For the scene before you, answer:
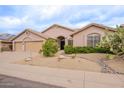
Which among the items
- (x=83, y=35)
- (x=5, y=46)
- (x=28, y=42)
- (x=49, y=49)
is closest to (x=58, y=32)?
(x=28, y=42)

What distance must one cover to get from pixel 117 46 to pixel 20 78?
28.4 feet

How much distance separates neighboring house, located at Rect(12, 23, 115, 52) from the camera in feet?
87.4

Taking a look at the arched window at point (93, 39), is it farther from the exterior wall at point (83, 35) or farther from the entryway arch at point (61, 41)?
the entryway arch at point (61, 41)

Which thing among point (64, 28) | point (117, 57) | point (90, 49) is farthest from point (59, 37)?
point (117, 57)

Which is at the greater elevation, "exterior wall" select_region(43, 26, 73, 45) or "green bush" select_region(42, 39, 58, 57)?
"exterior wall" select_region(43, 26, 73, 45)

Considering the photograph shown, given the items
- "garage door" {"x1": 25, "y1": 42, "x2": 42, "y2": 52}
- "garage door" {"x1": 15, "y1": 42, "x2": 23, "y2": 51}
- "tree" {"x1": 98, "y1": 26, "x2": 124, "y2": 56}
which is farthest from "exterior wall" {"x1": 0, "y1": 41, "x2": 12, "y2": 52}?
"tree" {"x1": 98, "y1": 26, "x2": 124, "y2": 56}

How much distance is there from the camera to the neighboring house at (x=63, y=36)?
87.4 ft

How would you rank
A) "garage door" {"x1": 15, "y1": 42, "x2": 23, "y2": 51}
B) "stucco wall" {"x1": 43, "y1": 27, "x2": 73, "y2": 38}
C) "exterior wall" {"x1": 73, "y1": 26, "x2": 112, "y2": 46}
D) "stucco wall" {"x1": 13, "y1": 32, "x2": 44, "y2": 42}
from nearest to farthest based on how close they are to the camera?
1. "exterior wall" {"x1": 73, "y1": 26, "x2": 112, "y2": 46}
2. "stucco wall" {"x1": 13, "y1": 32, "x2": 44, "y2": 42}
3. "garage door" {"x1": 15, "y1": 42, "x2": 23, "y2": 51}
4. "stucco wall" {"x1": 43, "y1": 27, "x2": 73, "y2": 38}

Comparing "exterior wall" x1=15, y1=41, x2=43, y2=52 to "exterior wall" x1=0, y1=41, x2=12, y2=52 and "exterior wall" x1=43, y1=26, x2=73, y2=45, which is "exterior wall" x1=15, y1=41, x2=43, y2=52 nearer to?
"exterior wall" x1=0, y1=41, x2=12, y2=52

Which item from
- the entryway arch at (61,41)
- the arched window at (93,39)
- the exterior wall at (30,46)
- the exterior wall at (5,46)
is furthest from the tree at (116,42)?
the exterior wall at (5,46)

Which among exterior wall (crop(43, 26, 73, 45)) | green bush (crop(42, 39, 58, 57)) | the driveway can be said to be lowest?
the driveway

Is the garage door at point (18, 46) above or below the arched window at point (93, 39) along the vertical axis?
below

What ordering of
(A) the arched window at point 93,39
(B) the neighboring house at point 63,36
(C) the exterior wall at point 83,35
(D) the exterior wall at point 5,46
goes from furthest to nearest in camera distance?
(D) the exterior wall at point 5,46
(A) the arched window at point 93,39
(B) the neighboring house at point 63,36
(C) the exterior wall at point 83,35
